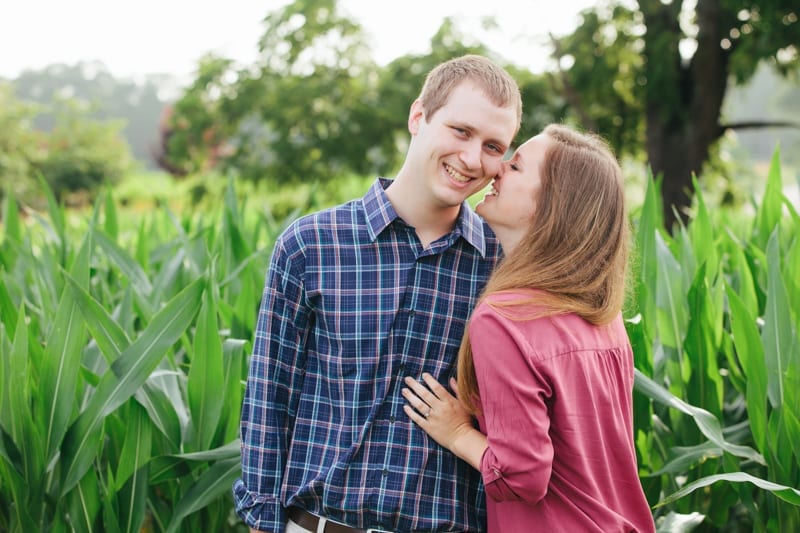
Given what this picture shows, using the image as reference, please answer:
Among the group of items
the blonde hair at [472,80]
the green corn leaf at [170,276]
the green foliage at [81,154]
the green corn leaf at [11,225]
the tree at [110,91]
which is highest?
the tree at [110,91]

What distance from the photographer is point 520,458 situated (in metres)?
1.14

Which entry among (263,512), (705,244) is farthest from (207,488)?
(705,244)

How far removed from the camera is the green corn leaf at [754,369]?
1.64 meters

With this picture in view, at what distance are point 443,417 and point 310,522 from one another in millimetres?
285

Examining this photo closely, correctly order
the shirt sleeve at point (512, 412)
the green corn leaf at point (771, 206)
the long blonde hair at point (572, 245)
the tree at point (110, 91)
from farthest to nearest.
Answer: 1. the tree at point (110, 91)
2. the green corn leaf at point (771, 206)
3. the long blonde hair at point (572, 245)
4. the shirt sleeve at point (512, 412)

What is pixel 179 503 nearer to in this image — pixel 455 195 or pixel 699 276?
pixel 455 195

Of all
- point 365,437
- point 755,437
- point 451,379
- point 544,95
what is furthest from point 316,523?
point 544,95

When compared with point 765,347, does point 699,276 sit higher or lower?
higher

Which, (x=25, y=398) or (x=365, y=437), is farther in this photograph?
(x=25, y=398)

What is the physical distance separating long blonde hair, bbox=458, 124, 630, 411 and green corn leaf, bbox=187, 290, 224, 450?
571mm

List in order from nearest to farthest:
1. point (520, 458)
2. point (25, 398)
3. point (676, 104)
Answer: point (520, 458), point (25, 398), point (676, 104)

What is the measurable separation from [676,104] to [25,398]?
9035 millimetres

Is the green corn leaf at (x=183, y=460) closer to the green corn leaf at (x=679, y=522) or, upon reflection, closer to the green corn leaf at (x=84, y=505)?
the green corn leaf at (x=84, y=505)

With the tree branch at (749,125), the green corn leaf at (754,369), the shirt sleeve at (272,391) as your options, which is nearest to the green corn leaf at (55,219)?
the shirt sleeve at (272,391)
